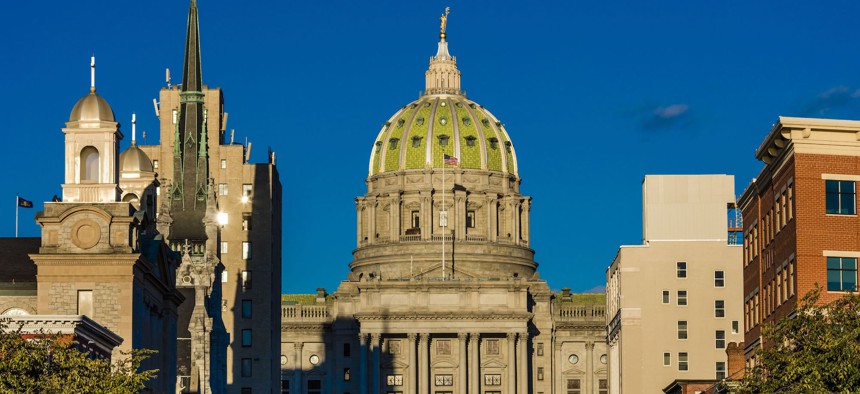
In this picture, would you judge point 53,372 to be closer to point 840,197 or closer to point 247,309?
point 840,197

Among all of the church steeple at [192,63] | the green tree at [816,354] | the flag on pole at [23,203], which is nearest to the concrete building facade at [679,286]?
the church steeple at [192,63]

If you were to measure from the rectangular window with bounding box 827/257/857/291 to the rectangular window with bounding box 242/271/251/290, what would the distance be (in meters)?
93.3

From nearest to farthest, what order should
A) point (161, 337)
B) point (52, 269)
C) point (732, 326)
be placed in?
point (52, 269) → point (161, 337) → point (732, 326)

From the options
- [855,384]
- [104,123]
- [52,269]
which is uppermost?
[104,123]

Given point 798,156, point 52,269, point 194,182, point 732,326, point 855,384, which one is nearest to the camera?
point 855,384

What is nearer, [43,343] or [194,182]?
[43,343]

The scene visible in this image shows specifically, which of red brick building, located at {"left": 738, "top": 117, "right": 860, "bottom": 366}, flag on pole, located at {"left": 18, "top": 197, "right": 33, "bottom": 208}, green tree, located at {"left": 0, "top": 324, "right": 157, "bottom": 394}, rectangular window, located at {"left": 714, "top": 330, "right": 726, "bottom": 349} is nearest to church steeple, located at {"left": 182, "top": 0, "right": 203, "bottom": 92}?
flag on pole, located at {"left": 18, "top": 197, "right": 33, "bottom": 208}

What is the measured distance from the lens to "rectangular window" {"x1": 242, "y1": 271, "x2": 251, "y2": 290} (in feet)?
604

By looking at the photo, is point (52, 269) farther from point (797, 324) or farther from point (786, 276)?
point (797, 324)

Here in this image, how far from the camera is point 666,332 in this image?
578ft

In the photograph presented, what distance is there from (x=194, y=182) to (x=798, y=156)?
56.9 meters

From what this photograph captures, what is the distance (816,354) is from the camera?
261 feet

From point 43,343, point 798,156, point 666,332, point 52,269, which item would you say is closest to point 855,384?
point 798,156

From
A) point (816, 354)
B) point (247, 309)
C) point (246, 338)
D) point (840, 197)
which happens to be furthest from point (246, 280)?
point (816, 354)
